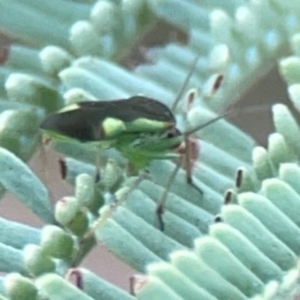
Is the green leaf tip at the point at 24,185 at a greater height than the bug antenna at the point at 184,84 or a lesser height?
lesser

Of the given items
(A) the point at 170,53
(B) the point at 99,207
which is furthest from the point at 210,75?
(B) the point at 99,207

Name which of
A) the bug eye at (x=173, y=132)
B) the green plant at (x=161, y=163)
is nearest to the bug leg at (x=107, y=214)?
the green plant at (x=161, y=163)

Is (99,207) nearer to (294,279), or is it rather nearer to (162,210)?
(162,210)

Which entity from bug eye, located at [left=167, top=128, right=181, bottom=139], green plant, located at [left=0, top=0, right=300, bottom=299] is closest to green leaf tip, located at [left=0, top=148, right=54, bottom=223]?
green plant, located at [left=0, top=0, right=300, bottom=299]

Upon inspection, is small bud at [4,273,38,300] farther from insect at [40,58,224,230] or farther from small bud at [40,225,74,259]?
insect at [40,58,224,230]

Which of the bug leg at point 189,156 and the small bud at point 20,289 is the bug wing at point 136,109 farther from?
the small bud at point 20,289

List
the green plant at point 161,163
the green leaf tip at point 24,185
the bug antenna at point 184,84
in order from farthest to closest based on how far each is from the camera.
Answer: the bug antenna at point 184,84
the green leaf tip at point 24,185
the green plant at point 161,163
